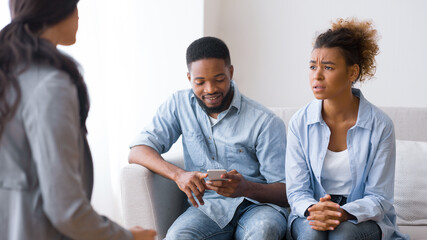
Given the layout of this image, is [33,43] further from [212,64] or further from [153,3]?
[153,3]

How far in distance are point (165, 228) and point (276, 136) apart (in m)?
0.57

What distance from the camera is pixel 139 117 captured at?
281 centimetres

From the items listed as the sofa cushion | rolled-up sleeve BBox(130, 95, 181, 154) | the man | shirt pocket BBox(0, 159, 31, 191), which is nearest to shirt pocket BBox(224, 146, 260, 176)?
the man

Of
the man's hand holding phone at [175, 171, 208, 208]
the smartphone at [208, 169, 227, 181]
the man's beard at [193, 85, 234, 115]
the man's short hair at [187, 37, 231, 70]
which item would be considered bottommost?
the man's hand holding phone at [175, 171, 208, 208]

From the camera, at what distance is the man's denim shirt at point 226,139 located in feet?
6.34

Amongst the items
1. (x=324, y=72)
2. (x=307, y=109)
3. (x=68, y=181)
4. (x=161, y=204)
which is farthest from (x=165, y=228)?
(x=68, y=181)

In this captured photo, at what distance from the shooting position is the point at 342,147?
1.82 meters

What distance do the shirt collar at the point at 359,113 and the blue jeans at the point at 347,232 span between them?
354mm

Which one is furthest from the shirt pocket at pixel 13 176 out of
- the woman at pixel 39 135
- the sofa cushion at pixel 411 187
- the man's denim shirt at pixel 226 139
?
the sofa cushion at pixel 411 187

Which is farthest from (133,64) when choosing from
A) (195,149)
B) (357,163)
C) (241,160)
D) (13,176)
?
(13,176)

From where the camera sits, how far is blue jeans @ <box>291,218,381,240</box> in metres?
1.60

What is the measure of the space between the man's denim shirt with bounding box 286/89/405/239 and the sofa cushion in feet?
1.01

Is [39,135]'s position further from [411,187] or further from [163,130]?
[411,187]

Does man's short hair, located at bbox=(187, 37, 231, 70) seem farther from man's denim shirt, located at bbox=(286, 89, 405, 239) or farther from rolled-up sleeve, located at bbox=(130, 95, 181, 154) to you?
man's denim shirt, located at bbox=(286, 89, 405, 239)
